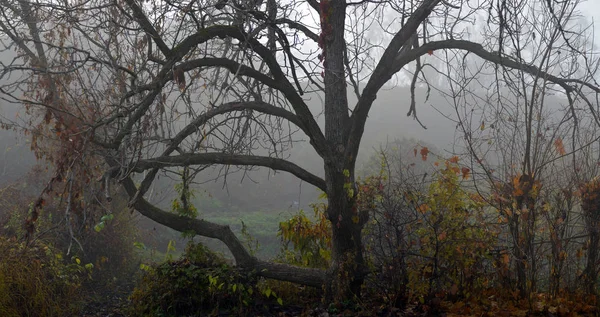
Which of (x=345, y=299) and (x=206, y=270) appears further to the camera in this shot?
(x=206, y=270)

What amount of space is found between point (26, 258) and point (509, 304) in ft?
20.0

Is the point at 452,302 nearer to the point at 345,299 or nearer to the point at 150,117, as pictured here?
the point at 345,299

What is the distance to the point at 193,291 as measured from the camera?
20.2 ft

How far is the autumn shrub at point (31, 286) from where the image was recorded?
6.18 metres

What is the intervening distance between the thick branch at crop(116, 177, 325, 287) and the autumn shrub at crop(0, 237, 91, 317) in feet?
5.21

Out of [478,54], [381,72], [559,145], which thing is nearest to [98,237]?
[381,72]

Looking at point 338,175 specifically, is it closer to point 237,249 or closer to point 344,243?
point 344,243

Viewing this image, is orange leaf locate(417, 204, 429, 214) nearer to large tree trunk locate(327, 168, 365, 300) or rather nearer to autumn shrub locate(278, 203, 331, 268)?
large tree trunk locate(327, 168, 365, 300)

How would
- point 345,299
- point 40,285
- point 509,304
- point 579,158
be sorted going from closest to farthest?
point 509,304 < point 345,299 < point 579,158 < point 40,285

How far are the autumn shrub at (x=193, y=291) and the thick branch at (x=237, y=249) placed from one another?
0.17 m

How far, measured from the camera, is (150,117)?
192 inches

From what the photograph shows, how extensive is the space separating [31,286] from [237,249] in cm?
275

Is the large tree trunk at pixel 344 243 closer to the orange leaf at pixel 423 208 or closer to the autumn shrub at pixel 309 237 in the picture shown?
the orange leaf at pixel 423 208

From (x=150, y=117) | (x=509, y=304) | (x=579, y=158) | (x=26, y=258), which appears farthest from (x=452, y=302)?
(x=26, y=258)
